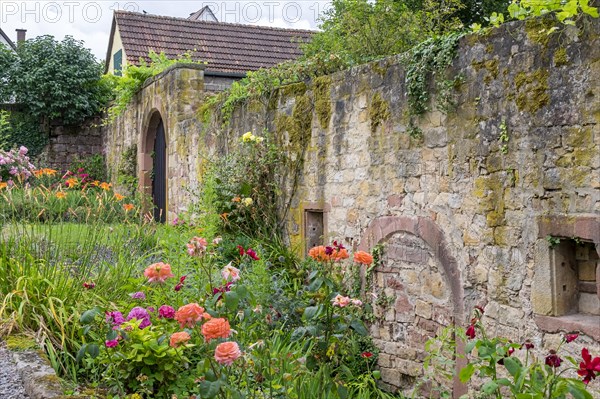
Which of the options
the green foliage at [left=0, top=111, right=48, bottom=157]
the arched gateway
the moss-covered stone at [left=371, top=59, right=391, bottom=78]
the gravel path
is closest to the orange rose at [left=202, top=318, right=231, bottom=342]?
the gravel path

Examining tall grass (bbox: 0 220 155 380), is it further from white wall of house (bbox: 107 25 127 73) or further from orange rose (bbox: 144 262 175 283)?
white wall of house (bbox: 107 25 127 73)

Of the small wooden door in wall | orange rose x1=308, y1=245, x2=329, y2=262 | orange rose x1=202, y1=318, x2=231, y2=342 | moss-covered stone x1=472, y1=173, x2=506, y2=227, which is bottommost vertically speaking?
orange rose x1=202, y1=318, x2=231, y2=342

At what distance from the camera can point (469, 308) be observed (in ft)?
16.8

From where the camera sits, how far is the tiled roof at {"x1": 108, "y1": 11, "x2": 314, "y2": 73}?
56.4 ft

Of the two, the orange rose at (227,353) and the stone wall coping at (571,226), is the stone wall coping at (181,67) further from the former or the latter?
the orange rose at (227,353)

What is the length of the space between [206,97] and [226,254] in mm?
3871

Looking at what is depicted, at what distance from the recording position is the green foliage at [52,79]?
1708 centimetres

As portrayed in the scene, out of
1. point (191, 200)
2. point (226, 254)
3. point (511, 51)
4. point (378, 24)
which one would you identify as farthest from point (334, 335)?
point (378, 24)

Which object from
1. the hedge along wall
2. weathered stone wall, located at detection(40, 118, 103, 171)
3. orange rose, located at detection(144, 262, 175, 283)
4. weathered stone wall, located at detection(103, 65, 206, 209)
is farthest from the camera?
weathered stone wall, located at detection(40, 118, 103, 171)

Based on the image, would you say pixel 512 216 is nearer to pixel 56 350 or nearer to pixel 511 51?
pixel 511 51

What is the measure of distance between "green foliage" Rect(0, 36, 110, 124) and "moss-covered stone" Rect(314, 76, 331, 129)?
11579 mm

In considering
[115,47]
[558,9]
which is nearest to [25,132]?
[115,47]

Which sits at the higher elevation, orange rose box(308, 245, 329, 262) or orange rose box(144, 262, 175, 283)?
orange rose box(308, 245, 329, 262)

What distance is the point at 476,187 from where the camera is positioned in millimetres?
5020
